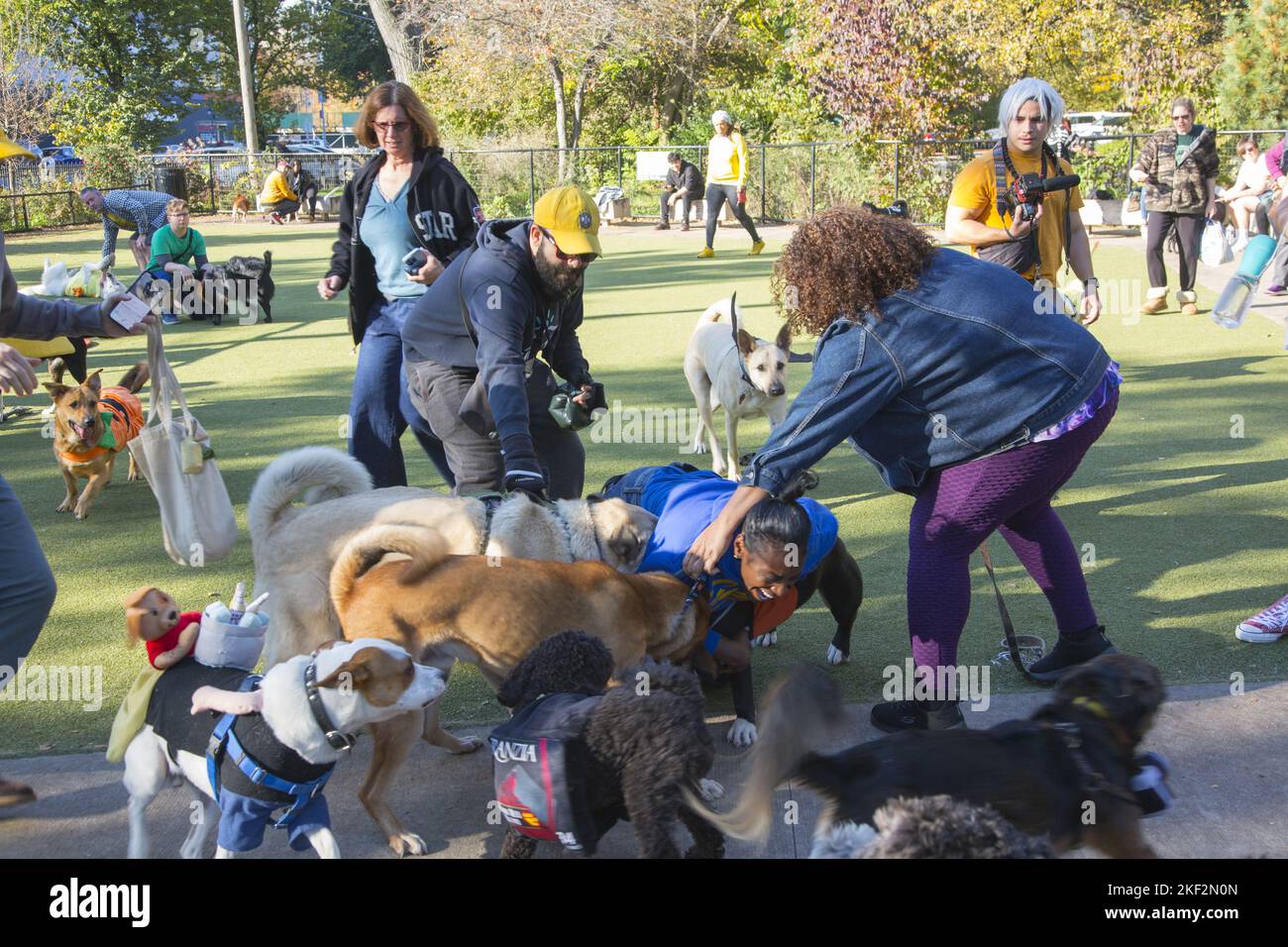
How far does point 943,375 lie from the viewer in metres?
3.32

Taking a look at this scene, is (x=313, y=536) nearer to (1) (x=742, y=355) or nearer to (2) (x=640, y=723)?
(2) (x=640, y=723)

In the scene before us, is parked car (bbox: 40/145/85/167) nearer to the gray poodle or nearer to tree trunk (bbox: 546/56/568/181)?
tree trunk (bbox: 546/56/568/181)

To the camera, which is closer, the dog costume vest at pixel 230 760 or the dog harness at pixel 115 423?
the dog costume vest at pixel 230 760

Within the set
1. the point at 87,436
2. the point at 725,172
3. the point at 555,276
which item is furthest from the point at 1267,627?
the point at 725,172

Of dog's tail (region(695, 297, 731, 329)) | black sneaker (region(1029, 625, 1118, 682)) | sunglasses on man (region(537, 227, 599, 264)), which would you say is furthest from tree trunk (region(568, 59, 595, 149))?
black sneaker (region(1029, 625, 1118, 682))

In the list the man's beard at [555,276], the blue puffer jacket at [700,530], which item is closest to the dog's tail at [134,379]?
the man's beard at [555,276]

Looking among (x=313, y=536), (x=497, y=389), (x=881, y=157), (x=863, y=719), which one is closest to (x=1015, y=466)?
(x=863, y=719)

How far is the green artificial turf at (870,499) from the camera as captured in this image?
4453mm

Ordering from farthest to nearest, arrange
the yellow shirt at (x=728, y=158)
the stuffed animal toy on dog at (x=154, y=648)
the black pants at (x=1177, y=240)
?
the yellow shirt at (x=728, y=158) → the black pants at (x=1177, y=240) → the stuffed animal toy on dog at (x=154, y=648)

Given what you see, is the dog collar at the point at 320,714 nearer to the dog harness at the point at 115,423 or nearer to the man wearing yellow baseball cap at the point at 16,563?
the man wearing yellow baseball cap at the point at 16,563

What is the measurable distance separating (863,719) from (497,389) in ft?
5.73

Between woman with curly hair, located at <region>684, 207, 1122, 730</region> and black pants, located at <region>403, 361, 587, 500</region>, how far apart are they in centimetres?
135

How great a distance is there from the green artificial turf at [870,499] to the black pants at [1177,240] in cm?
42
